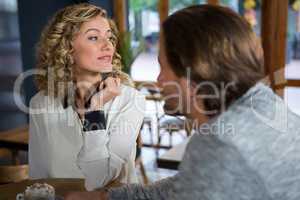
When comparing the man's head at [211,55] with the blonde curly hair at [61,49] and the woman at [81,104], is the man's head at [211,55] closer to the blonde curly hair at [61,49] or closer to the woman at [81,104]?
the woman at [81,104]

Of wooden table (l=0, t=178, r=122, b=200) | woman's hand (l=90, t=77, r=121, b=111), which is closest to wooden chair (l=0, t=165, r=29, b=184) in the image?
wooden table (l=0, t=178, r=122, b=200)

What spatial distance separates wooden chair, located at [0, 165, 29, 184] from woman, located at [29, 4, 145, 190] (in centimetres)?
9

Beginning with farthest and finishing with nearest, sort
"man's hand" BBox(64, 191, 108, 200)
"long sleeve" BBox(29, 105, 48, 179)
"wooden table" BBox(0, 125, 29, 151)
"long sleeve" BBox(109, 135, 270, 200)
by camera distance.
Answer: "wooden table" BBox(0, 125, 29, 151) < "long sleeve" BBox(29, 105, 48, 179) < "man's hand" BBox(64, 191, 108, 200) < "long sleeve" BBox(109, 135, 270, 200)

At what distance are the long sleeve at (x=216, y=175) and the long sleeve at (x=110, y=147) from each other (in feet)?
2.46

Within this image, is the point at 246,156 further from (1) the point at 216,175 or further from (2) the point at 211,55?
(2) the point at 211,55

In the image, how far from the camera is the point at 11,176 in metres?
1.91

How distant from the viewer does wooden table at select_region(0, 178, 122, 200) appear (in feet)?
5.11

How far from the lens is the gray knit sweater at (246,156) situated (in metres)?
0.84

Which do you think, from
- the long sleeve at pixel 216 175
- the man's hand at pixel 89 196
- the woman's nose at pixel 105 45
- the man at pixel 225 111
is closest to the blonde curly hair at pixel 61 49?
the woman's nose at pixel 105 45

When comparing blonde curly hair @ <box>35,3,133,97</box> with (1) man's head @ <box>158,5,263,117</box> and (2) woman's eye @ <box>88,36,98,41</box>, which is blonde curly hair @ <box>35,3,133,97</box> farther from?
(1) man's head @ <box>158,5,263,117</box>

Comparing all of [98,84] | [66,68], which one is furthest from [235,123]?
[66,68]

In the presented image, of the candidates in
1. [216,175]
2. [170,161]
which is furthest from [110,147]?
[216,175]

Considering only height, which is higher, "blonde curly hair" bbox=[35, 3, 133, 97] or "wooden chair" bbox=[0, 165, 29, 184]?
"blonde curly hair" bbox=[35, 3, 133, 97]

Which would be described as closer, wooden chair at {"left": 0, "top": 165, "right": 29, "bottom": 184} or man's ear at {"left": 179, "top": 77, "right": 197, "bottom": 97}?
man's ear at {"left": 179, "top": 77, "right": 197, "bottom": 97}
